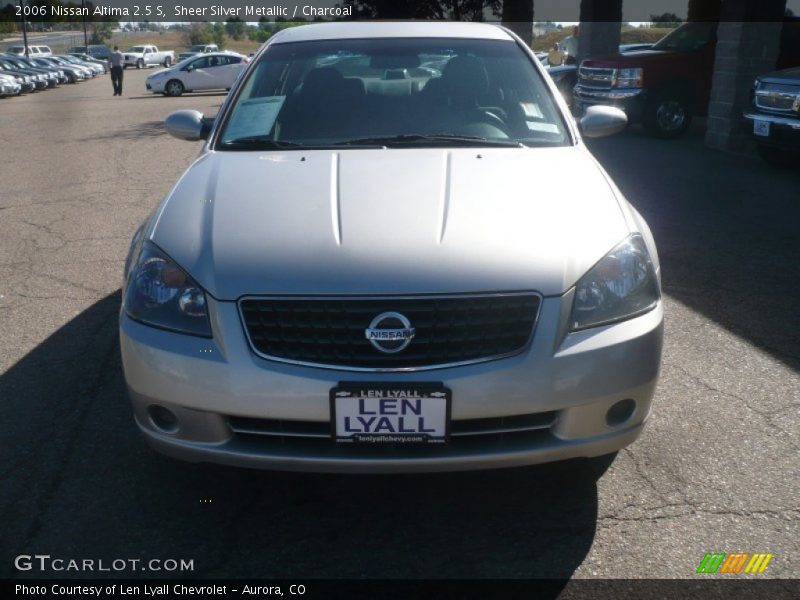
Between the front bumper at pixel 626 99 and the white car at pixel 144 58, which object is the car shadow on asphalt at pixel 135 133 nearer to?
the front bumper at pixel 626 99

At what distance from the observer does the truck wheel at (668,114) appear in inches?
518

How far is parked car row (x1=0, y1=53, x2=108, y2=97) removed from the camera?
2953 cm

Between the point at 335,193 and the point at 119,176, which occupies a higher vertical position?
the point at 335,193

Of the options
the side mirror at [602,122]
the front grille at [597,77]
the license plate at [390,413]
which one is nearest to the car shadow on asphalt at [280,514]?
the license plate at [390,413]

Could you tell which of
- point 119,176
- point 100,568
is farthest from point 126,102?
point 100,568

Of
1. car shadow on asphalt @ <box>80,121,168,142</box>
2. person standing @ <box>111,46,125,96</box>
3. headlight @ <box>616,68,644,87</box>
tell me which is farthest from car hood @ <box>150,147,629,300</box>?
person standing @ <box>111,46,125,96</box>

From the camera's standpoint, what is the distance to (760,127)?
9.59m

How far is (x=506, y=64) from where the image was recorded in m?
4.29

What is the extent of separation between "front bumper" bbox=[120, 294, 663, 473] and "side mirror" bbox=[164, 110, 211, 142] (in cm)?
196

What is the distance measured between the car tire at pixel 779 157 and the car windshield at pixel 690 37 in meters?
3.71

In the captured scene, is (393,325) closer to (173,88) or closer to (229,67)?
(173,88)

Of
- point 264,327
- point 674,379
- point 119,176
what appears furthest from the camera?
point 119,176

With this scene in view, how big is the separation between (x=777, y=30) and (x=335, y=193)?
1064 centimetres

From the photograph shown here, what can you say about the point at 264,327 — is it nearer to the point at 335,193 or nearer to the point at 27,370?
the point at 335,193
